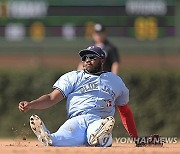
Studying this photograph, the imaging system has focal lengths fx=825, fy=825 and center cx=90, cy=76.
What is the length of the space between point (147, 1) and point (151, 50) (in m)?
1.67

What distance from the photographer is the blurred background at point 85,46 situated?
1474cm

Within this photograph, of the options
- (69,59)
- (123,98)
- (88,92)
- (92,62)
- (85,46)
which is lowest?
(69,59)

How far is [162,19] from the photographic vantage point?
1791 cm

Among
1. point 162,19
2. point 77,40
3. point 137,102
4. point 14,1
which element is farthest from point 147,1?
point 137,102

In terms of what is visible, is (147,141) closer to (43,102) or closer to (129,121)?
(129,121)

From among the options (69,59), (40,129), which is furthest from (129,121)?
(69,59)

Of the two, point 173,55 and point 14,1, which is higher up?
point 14,1

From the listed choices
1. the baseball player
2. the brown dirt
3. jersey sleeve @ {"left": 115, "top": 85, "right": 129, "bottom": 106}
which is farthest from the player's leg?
the brown dirt

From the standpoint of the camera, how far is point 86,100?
8539mm

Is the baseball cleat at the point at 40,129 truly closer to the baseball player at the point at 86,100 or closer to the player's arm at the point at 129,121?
the baseball player at the point at 86,100

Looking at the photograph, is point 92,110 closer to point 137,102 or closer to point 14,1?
point 137,102

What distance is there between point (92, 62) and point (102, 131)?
33.2 inches

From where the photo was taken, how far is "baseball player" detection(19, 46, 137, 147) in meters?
8.33

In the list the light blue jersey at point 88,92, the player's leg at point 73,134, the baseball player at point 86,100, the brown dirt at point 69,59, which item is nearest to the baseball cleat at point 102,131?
the baseball player at point 86,100
